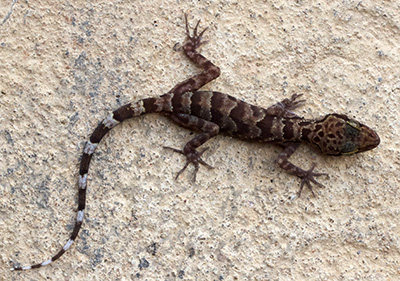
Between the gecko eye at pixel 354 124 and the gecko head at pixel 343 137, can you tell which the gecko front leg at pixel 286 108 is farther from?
the gecko eye at pixel 354 124

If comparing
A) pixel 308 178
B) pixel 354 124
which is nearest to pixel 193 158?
pixel 308 178

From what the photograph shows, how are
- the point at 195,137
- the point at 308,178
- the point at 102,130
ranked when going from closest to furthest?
the point at 102,130, the point at 308,178, the point at 195,137

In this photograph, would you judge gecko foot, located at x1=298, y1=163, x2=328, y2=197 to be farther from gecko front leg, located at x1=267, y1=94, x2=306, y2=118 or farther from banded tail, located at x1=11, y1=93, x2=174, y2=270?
banded tail, located at x1=11, y1=93, x2=174, y2=270

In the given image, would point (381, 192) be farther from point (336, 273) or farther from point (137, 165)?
point (137, 165)

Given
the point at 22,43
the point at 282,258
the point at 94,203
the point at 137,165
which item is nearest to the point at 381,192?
the point at 282,258

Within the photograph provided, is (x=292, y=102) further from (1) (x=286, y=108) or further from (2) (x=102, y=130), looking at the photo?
(2) (x=102, y=130)

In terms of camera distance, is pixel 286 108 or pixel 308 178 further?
pixel 286 108
